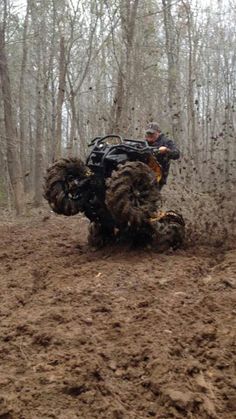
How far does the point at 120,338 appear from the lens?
161 inches

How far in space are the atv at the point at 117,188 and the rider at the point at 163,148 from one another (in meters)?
0.19

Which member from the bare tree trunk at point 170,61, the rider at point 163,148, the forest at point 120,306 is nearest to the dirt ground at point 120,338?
the forest at point 120,306

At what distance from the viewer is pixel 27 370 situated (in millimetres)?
3498

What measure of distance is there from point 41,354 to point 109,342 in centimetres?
53

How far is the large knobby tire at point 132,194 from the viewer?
692 cm

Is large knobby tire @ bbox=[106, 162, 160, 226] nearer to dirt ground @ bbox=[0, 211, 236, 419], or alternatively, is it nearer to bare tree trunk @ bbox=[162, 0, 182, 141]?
dirt ground @ bbox=[0, 211, 236, 419]

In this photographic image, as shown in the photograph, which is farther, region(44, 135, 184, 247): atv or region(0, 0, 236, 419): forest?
region(44, 135, 184, 247): atv

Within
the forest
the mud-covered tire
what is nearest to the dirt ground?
the forest

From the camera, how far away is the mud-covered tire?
24.9ft

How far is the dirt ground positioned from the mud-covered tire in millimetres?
840

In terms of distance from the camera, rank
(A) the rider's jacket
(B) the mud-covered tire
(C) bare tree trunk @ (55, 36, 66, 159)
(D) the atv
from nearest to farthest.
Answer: (D) the atv, (B) the mud-covered tire, (A) the rider's jacket, (C) bare tree trunk @ (55, 36, 66, 159)

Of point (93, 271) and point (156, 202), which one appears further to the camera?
point (156, 202)

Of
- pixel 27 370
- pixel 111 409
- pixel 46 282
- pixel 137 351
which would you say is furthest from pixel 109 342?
pixel 46 282

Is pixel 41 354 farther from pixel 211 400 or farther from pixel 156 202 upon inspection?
pixel 156 202
